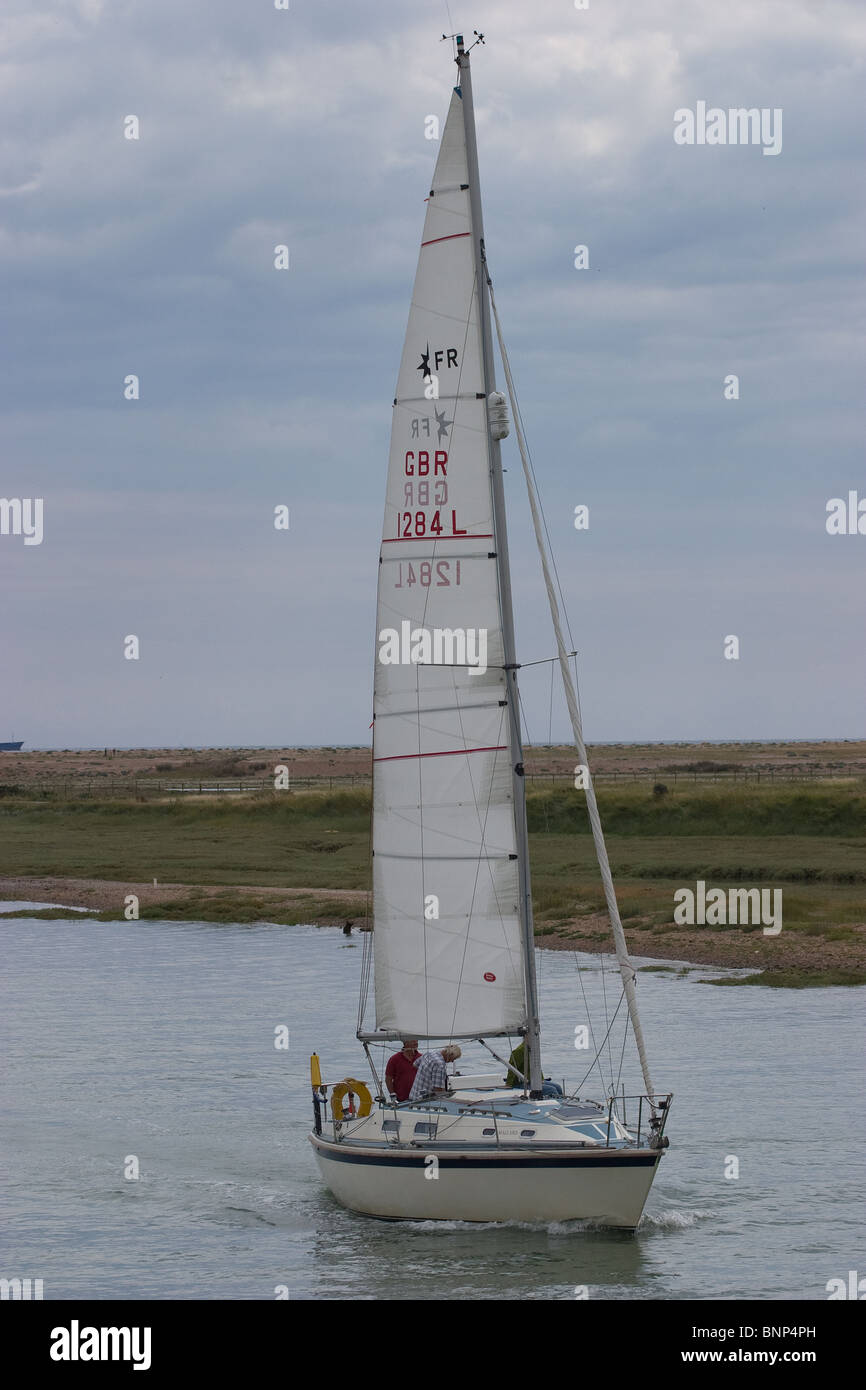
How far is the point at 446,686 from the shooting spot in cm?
2505

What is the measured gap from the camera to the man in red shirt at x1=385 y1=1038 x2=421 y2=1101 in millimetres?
24859

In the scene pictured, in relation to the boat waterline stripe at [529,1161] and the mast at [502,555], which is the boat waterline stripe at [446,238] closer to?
the mast at [502,555]

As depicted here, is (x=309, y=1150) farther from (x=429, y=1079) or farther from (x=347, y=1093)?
(x=429, y=1079)

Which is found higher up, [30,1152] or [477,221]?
[477,221]

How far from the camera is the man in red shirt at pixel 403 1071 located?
24859 mm

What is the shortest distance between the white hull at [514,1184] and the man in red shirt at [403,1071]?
150 cm

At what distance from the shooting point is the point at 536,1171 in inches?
869

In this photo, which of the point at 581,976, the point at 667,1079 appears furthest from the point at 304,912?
the point at 667,1079

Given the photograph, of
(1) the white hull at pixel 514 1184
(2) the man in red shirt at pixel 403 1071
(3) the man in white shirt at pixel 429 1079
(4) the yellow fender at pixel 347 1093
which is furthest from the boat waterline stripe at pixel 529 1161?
(2) the man in red shirt at pixel 403 1071

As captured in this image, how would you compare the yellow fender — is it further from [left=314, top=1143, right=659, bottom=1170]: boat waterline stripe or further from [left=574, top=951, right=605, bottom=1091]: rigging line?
[left=574, top=951, right=605, bottom=1091]: rigging line

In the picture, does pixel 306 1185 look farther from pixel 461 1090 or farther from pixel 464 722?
pixel 464 722
